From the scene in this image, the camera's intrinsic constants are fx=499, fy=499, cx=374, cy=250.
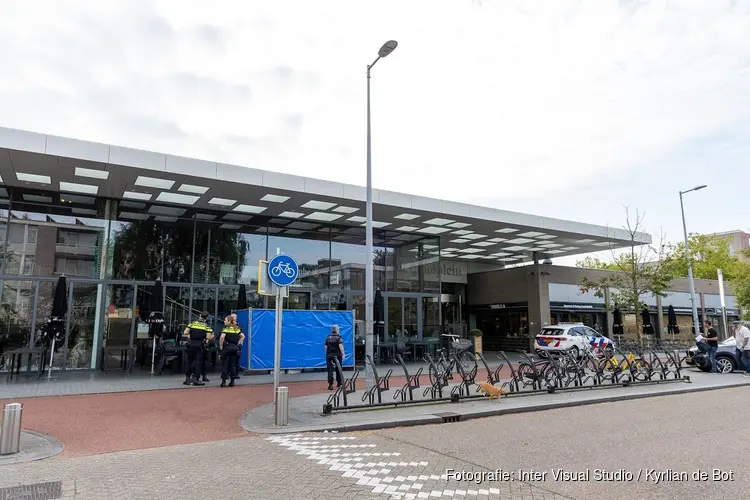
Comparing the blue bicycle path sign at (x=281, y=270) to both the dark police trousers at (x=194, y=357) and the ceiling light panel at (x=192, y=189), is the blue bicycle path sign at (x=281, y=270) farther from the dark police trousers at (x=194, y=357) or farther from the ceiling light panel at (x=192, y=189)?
the ceiling light panel at (x=192, y=189)

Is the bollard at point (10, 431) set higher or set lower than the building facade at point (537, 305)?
lower

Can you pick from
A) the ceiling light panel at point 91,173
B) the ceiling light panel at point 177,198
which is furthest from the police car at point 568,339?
the ceiling light panel at point 91,173

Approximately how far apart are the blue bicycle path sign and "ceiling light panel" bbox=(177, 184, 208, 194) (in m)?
7.37

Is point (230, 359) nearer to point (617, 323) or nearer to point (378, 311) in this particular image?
point (378, 311)

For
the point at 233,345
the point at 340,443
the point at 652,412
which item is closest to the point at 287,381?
the point at 233,345

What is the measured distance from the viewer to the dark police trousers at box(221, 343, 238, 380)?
12.7 metres

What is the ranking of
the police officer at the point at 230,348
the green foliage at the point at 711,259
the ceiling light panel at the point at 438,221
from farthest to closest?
the green foliage at the point at 711,259 < the ceiling light panel at the point at 438,221 < the police officer at the point at 230,348

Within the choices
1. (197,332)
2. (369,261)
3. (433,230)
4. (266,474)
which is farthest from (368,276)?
(433,230)

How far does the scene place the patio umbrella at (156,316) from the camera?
48.1 feet

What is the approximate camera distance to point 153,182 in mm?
14273

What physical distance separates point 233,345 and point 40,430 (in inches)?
210

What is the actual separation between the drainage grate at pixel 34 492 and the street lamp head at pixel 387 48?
1033 centimetres

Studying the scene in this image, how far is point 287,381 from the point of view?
14.0 meters

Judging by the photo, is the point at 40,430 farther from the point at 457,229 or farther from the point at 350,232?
the point at 457,229
